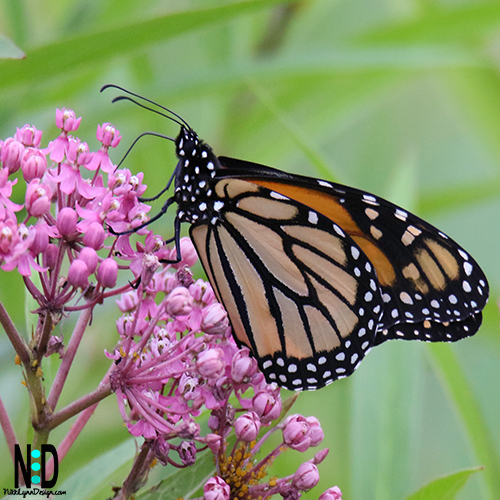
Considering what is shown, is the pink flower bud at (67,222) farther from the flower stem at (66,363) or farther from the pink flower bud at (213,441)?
the pink flower bud at (213,441)

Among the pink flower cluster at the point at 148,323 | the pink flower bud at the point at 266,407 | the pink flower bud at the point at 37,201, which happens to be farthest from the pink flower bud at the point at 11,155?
the pink flower bud at the point at 266,407

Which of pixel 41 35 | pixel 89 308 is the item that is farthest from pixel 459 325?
pixel 41 35

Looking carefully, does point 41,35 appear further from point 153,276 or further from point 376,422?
point 376,422

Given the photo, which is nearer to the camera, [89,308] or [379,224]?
[89,308]

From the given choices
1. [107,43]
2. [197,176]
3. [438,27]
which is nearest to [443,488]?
[197,176]

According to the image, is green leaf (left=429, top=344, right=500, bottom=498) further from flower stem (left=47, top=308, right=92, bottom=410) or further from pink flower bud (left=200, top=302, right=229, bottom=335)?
flower stem (left=47, top=308, right=92, bottom=410)

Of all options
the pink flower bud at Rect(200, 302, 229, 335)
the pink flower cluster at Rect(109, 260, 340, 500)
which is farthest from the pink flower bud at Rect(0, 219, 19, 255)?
the pink flower bud at Rect(200, 302, 229, 335)
